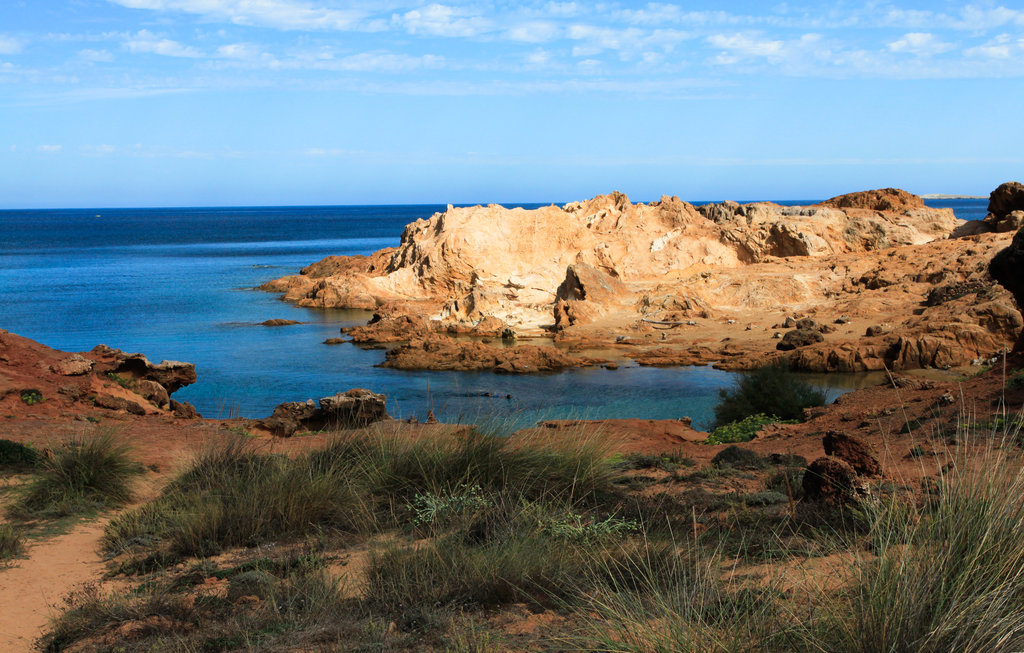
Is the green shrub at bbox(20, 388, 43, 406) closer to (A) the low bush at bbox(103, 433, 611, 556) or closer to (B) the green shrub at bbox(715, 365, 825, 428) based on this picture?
(A) the low bush at bbox(103, 433, 611, 556)

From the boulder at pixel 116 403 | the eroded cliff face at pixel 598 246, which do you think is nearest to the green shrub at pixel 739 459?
the boulder at pixel 116 403

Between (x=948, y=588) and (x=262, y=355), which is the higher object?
(x=948, y=588)

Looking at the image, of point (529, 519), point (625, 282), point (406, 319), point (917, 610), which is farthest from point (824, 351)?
point (917, 610)

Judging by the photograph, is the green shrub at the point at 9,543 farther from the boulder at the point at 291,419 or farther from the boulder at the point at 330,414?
the boulder at the point at 291,419

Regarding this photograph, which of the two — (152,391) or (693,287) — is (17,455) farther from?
(693,287)

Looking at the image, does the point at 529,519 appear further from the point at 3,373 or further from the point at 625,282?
the point at 625,282

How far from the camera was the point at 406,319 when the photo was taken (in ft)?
86.7

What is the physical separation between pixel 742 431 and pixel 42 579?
8.97m

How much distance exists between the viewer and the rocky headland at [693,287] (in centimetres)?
2020

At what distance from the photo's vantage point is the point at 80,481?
6.48 meters

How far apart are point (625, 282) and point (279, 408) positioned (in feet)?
63.8

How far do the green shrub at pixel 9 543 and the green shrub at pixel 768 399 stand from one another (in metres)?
10.5

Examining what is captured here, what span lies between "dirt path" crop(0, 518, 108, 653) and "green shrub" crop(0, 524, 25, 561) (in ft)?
0.26

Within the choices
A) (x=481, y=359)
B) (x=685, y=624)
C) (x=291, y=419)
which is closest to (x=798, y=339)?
(x=481, y=359)
